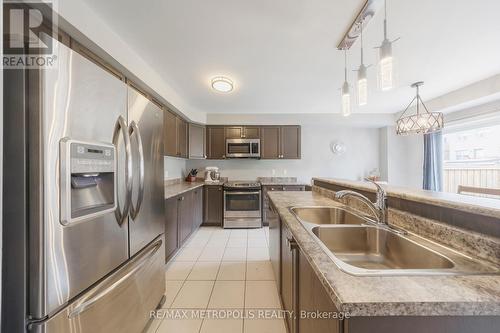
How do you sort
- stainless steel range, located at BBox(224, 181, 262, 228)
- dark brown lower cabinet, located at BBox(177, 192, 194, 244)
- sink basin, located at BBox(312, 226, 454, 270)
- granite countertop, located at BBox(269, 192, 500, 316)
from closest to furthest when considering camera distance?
granite countertop, located at BBox(269, 192, 500, 316)
sink basin, located at BBox(312, 226, 454, 270)
dark brown lower cabinet, located at BBox(177, 192, 194, 244)
stainless steel range, located at BBox(224, 181, 262, 228)

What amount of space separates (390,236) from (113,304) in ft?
5.17

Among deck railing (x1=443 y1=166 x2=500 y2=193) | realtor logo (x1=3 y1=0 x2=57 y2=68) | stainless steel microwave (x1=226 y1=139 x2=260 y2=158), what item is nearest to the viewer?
realtor logo (x1=3 y1=0 x2=57 y2=68)

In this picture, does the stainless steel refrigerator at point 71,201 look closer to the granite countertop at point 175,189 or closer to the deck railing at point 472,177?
the granite countertop at point 175,189

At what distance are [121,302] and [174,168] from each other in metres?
2.97

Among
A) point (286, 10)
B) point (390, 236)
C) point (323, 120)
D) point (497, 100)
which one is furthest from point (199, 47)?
point (497, 100)

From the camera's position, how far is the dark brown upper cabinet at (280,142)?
14.2ft

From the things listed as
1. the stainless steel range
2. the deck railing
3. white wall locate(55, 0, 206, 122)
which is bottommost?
the stainless steel range

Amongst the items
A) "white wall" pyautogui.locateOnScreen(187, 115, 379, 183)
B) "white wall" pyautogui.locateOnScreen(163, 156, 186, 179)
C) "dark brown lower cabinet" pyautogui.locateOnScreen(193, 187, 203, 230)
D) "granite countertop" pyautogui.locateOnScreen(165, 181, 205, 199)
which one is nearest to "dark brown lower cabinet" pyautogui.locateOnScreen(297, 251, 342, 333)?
"granite countertop" pyautogui.locateOnScreen(165, 181, 205, 199)

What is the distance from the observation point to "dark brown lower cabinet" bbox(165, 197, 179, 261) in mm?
2363

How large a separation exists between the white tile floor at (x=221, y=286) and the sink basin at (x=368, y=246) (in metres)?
0.82

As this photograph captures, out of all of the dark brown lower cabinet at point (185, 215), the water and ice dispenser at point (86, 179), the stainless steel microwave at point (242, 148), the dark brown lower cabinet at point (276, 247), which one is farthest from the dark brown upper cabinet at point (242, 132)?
the water and ice dispenser at point (86, 179)

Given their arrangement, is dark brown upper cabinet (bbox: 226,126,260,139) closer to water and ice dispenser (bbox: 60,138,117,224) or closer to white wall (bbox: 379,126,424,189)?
white wall (bbox: 379,126,424,189)

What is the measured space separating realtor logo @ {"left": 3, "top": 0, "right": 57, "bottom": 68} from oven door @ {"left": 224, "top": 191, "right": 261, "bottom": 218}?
3244 mm

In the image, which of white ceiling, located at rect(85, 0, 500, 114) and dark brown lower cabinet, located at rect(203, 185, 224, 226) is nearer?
white ceiling, located at rect(85, 0, 500, 114)
